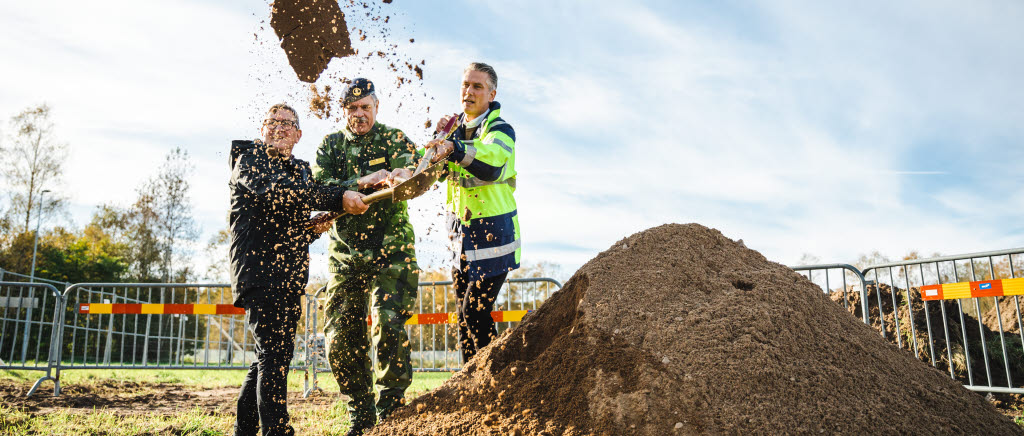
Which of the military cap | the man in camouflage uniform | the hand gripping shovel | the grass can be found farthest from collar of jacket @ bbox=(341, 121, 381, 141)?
the grass

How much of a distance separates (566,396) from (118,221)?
Answer: 2624 centimetres

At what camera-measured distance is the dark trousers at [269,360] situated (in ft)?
10.2

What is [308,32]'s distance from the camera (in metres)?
3.72

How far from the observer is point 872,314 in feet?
24.3

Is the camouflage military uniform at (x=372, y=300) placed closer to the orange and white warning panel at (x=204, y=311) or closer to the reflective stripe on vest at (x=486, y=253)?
the reflective stripe on vest at (x=486, y=253)

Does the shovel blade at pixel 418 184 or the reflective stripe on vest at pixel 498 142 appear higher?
the reflective stripe on vest at pixel 498 142

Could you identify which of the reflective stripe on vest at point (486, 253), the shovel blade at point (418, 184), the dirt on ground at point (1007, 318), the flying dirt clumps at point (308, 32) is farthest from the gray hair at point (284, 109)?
the dirt on ground at point (1007, 318)

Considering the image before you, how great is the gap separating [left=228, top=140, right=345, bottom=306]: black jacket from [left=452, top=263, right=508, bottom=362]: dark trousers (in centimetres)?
82

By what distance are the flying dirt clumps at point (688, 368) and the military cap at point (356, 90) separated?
1.67m

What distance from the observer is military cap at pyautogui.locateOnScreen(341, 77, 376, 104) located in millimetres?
3600

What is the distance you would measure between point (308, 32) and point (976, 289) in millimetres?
6372

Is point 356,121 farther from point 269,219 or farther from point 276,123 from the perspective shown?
point 269,219

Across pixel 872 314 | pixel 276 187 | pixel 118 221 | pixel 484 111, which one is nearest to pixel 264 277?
pixel 276 187

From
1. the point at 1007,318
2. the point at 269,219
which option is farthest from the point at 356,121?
the point at 1007,318
